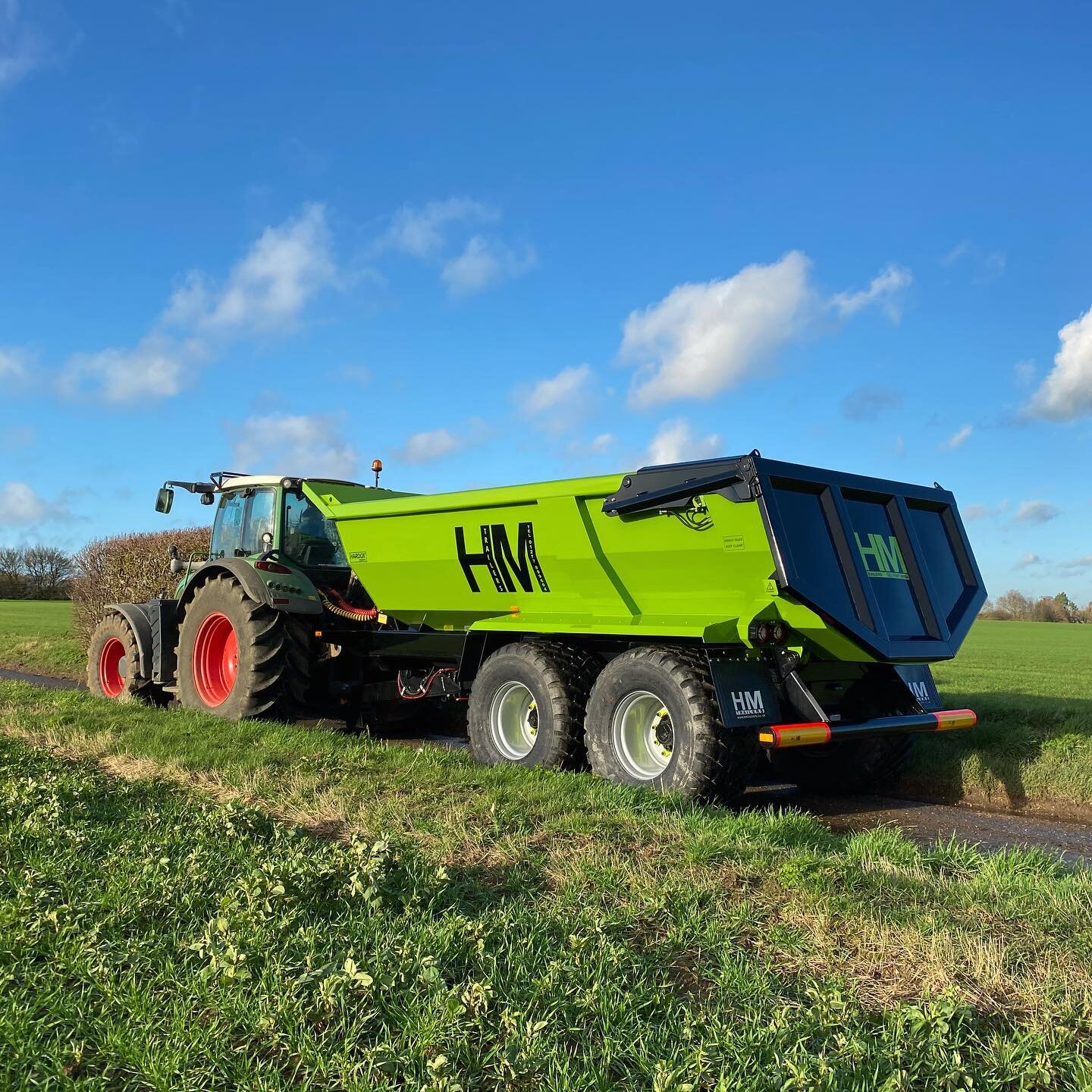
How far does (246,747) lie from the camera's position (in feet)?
21.6

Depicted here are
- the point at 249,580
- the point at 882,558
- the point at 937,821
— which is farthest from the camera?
the point at 249,580

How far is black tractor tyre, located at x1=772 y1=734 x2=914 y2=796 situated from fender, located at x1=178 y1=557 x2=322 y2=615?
177 inches

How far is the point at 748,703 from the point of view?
19.2ft

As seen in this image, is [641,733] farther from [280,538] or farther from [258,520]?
[258,520]

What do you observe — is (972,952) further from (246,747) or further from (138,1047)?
(246,747)

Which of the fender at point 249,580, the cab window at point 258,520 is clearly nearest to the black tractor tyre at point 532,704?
the fender at point 249,580

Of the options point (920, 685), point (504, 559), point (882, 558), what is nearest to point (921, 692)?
point (920, 685)

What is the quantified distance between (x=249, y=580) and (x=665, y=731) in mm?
4361

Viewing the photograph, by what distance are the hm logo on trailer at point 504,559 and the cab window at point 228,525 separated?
3.37m

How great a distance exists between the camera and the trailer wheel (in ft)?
19.0

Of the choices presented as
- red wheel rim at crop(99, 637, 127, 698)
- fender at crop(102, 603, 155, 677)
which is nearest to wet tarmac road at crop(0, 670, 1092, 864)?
fender at crop(102, 603, 155, 677)

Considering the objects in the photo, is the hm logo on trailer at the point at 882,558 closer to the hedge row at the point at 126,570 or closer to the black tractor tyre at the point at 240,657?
the black tractor tyre at the point at 240,657

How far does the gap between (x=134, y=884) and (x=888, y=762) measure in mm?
5699

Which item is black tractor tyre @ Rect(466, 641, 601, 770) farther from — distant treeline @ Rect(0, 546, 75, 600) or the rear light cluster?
distant treeline @ Rect(0, 546, 75, 600)
